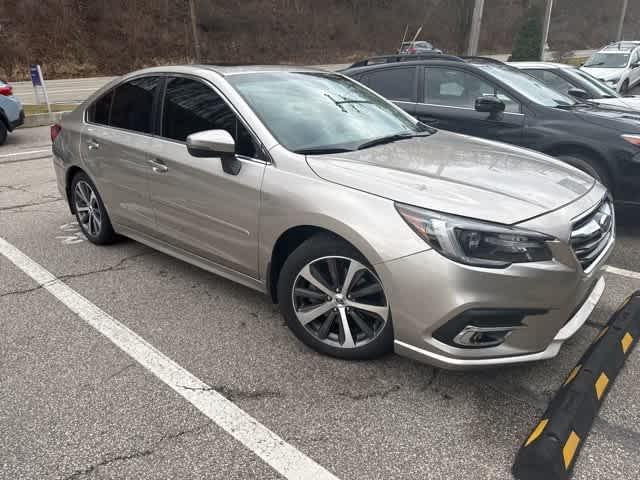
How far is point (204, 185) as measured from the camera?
11.1 feet

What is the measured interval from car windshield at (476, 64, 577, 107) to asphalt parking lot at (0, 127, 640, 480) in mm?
2387

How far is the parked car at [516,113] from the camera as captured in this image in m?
4.87

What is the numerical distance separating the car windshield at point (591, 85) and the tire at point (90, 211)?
5.95 meters

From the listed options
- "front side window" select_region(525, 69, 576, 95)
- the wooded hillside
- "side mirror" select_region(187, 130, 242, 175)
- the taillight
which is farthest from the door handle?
the wooded hillside

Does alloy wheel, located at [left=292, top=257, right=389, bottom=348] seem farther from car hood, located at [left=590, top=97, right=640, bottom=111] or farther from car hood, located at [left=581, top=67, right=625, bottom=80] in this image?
car hood, located at [left=581, top=67, right=625, bottom=80]

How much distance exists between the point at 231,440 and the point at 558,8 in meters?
77.7

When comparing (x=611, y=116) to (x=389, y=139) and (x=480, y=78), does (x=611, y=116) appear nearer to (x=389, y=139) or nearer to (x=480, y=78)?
(x=480, y=78)

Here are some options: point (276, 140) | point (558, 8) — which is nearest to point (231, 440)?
point (276, 140)

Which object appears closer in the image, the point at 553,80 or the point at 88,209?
the point at 88,209

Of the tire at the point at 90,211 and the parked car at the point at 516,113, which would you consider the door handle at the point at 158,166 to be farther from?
the parked car at the point at 516,113

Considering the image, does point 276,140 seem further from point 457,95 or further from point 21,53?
point 21,53

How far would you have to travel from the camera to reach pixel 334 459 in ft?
7.39

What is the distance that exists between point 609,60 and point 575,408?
18.2m

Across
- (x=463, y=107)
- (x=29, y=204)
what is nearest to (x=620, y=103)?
(x=463, y=107)
